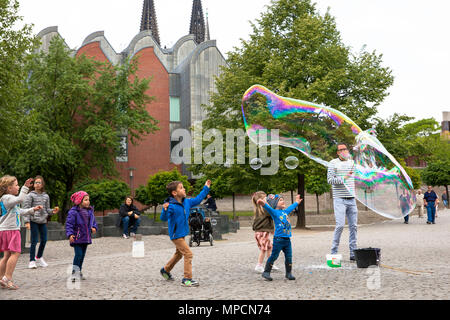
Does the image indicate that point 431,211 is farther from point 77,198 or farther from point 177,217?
point 77,198

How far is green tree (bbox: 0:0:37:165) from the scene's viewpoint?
1577cm

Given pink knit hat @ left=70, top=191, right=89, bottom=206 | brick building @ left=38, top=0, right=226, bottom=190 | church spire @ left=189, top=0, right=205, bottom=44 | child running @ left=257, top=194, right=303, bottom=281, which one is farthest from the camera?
church spire @ left=189, top=0, right=205, bottom=44

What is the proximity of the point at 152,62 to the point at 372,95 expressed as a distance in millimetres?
23064

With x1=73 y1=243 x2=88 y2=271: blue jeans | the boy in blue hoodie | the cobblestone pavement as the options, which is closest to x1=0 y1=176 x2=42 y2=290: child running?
the cobblestone pavement

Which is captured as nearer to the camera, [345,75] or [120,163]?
[345,75]

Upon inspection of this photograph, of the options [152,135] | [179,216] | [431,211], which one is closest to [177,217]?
[179,216]

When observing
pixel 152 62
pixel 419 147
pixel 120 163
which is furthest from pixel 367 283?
pixel 152 62

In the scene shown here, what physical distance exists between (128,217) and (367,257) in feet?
36.9

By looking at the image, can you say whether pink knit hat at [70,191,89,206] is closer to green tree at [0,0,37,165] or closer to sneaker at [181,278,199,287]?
sneaker at [181,278,199,287]

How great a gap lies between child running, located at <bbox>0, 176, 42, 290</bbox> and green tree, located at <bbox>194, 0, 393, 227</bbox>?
45.2ft

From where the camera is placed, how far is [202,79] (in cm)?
4034

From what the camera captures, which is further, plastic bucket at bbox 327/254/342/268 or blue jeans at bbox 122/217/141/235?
blue jeans at bbox 122/217/141/235

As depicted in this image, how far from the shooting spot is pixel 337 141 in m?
8.41
